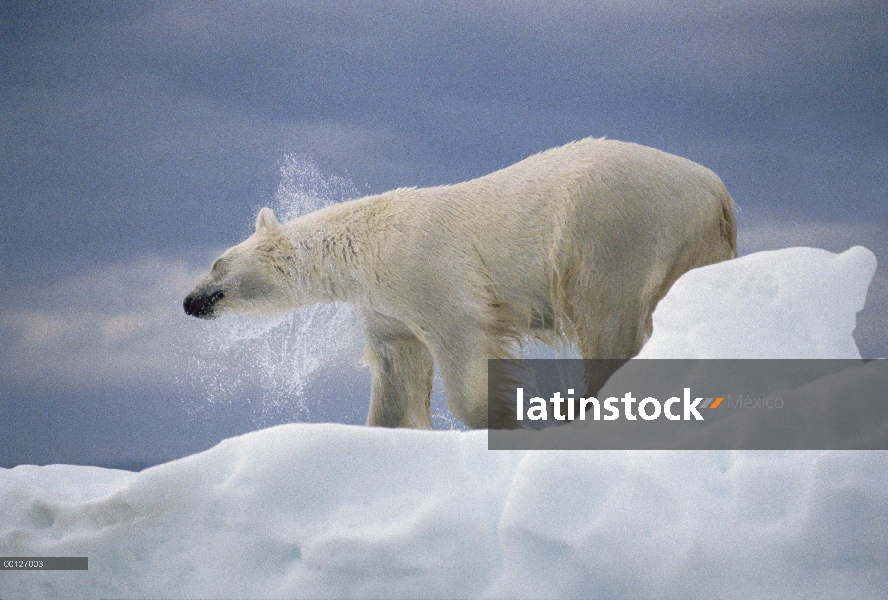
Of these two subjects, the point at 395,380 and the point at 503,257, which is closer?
the point at 503,257

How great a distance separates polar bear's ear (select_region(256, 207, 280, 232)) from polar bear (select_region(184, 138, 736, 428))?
22mm

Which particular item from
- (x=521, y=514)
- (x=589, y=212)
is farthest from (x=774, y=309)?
(x=589, y=212)

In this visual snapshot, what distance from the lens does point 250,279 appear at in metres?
8.02

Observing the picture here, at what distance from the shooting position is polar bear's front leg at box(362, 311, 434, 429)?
8.39m

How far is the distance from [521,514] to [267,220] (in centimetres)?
508

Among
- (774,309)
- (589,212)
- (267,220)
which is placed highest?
(267,220)

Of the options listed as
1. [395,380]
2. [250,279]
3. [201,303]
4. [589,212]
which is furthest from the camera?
[395,380]

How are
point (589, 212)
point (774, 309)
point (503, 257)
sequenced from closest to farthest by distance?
point (774, 309) < point (589, 212) < point (503, 257)

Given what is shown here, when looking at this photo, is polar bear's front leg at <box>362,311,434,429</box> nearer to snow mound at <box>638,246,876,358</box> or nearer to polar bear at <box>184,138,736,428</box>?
polar bear at <box>184,138,736,428</box>

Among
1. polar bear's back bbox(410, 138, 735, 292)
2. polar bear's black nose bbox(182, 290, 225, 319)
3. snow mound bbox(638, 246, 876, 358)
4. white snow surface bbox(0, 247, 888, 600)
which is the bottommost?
white snow surface bbox(0, 247, 888, 600)

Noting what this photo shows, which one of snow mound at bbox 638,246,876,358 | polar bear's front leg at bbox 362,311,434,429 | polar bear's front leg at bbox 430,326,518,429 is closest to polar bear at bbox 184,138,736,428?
polar bear's front leg at bbox 430,326,518,429

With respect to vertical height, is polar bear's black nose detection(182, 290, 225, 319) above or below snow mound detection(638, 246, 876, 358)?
above

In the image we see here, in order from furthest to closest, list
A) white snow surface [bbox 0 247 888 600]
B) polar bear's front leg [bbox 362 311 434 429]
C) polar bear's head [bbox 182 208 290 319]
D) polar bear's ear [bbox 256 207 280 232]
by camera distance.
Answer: polar bear's front leg [bbox 362 311 434 429]
polar bear's ear [bbox 256 207 280 232]
polar bear's head [bbox 182 208 290 319]
white snow surface [bbox 0 247 888 600]

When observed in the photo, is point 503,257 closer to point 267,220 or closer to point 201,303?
point 267,220
